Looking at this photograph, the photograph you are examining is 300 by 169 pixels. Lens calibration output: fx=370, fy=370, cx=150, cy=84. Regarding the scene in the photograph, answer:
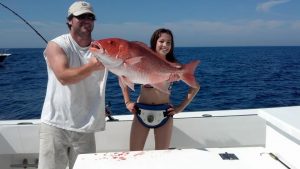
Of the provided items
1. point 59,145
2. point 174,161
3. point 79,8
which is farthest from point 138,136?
point 79,8

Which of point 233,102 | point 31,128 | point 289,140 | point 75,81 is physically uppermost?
point 75,81

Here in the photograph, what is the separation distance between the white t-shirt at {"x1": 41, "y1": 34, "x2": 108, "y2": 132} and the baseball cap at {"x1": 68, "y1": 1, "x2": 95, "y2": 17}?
232 millimetres

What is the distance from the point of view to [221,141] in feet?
16.5

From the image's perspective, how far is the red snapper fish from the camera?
241 centimetres

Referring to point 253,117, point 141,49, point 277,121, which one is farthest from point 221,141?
point 141,49

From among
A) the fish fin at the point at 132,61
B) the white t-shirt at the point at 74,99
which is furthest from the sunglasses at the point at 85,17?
the fish fin at the point at 132,61

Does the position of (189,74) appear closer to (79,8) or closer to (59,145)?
(79,8)

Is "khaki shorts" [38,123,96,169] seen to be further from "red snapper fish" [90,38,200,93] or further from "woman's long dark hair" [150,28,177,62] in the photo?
"woman's long dark hair" [150,28,177,62]

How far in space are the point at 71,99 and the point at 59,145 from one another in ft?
1.46

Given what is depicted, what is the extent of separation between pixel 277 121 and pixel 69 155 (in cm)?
191

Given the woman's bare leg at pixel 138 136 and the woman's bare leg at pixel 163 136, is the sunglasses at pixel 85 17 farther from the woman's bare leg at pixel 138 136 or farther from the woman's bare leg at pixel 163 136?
the woman's bare leg at pixel 163 136

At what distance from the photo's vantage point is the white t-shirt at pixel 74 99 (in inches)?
127

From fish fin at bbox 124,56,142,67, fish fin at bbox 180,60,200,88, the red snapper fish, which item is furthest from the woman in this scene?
fish fin at bbox 124,56,142,67

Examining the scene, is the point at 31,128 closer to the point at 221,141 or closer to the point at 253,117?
the point at 221,141
